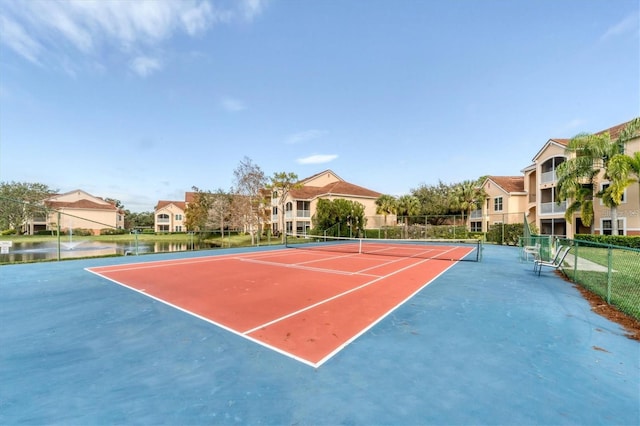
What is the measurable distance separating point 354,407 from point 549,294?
7.76 meters

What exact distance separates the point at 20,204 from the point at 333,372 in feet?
188

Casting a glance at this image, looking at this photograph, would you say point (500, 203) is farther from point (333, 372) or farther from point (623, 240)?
point (333, 372)

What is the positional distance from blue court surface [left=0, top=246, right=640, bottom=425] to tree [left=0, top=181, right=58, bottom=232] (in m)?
43.1

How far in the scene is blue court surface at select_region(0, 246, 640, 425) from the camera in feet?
9.37

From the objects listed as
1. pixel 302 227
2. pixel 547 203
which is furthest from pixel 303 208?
pixel 547 203

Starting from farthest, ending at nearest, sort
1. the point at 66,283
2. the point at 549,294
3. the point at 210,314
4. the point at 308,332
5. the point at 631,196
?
the point at 631,196 < the point at 66,283 < the point at 549,294 < the point at 210,314 < the point at 308,332

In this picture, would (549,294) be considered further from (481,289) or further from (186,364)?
(186,364)

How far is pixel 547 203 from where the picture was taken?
2659 centimetres

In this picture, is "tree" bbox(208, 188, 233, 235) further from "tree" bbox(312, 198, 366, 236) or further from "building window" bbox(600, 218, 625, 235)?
"building window" bbox(600, 218, 625, 235)

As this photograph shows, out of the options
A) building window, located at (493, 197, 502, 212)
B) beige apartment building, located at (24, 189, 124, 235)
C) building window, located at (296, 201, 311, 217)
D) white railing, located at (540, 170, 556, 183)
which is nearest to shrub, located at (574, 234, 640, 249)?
white railing, located at (540, 170, 556, 183)

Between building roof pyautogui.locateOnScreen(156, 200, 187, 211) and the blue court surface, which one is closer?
the blue court surface

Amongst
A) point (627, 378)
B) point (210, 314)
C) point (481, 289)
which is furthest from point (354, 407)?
point (481, 289)

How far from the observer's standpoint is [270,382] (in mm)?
3416

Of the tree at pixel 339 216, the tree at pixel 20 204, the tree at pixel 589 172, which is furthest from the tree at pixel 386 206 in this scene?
the tree at pixel 20 204
